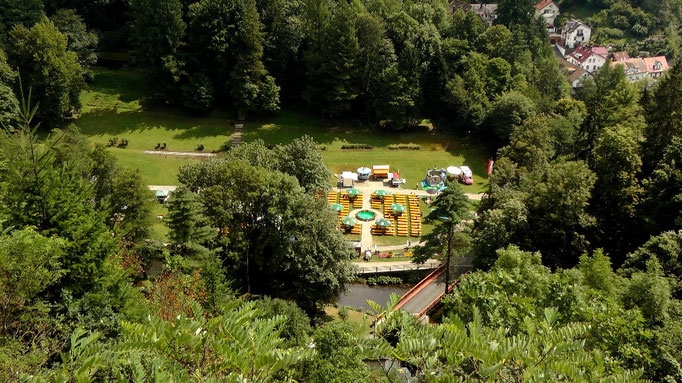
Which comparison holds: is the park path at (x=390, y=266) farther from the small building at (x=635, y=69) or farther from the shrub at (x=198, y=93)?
the small building at (x=635, y=69)

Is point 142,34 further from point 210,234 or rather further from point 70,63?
point 210,234

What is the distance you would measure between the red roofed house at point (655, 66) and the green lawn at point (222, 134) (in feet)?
217

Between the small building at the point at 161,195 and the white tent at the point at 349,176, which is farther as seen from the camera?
the white tent at the point at 349,176

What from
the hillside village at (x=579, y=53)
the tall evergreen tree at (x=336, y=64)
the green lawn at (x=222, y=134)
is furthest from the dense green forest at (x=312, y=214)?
the hillside village at (x=579, y=53)

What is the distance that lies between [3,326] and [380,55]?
4977cm

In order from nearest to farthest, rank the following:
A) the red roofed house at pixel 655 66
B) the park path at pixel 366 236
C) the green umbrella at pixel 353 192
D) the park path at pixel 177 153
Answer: the park path at pixel 366 236
the green umbrella at pixel 353 192
the park path at pixel 177 153
the red roofed house at pixel 655 66

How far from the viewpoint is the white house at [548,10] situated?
118 m

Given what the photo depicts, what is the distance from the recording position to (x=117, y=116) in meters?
56.0

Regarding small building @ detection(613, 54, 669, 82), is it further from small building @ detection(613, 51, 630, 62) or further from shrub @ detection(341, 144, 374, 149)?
shrub @ detection(341, 144, 374, 149)

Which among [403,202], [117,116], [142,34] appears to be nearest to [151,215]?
[403,202]

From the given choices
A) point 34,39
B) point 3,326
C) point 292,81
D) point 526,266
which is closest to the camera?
point 3,326

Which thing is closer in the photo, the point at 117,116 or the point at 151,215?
the point at 151,215

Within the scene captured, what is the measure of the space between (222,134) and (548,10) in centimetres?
9339

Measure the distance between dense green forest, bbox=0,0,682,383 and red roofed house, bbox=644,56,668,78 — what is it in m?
37.7
